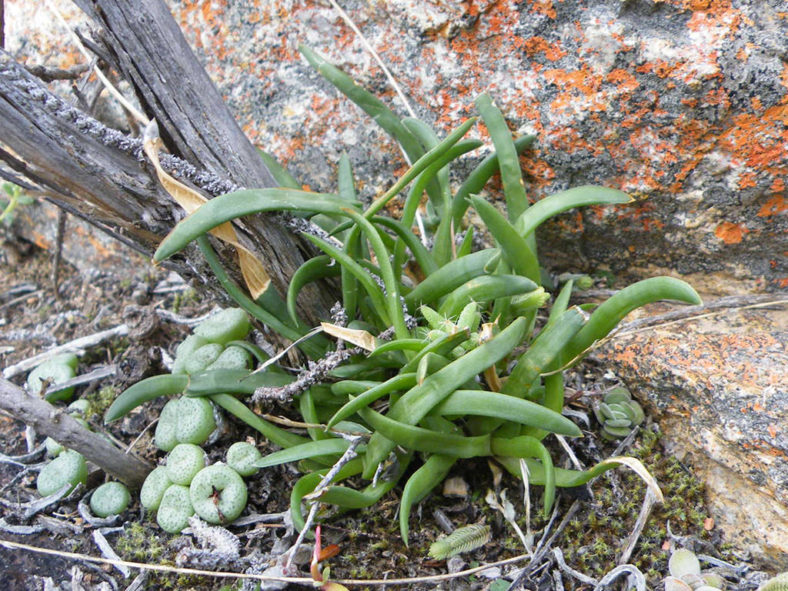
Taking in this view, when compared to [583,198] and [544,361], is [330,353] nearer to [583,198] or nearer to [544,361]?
[544,361]

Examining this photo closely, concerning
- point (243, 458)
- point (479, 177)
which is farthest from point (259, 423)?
point (479, 177)

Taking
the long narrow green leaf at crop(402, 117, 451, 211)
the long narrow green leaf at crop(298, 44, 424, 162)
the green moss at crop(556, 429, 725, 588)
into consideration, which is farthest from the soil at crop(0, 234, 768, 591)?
the long narrow green leaf at crop(298, 44, 424, 162)

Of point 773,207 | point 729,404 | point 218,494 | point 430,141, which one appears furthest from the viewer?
point 430,141

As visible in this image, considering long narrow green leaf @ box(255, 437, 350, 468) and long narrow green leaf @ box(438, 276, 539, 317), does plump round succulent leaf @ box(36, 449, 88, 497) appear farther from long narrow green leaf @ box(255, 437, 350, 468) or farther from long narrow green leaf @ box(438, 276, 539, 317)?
long narrow green leaf @ box(438, 276, 539, 317)

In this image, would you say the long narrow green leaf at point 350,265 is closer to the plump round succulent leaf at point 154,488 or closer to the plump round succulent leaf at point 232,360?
the plump round succulent leaf at point 232,360

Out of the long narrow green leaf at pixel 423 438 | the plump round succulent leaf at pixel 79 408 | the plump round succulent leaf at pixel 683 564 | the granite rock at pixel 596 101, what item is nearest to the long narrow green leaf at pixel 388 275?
the long narrow green leaf at pixel 423 438

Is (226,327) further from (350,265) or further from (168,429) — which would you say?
(350,265)
